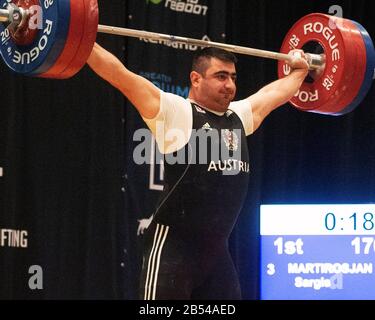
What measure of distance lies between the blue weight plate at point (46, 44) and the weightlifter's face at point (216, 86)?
0.81 metres

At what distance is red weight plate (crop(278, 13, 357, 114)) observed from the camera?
513cm

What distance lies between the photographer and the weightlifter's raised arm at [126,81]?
423cm

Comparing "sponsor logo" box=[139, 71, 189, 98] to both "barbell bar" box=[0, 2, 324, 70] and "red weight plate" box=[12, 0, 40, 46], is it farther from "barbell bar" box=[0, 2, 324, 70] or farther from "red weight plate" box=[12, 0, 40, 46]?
"red weight plate" box=[12, 0, 40, 46]

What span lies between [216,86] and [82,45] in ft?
2.54

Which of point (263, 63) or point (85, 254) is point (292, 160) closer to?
point (263, 63)

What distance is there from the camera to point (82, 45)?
13.7 ft

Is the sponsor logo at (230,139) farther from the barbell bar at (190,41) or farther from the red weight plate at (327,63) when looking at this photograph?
the red weight plate at (327,63)

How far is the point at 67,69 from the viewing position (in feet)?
14.0

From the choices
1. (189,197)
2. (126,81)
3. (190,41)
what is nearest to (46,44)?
(126,81)

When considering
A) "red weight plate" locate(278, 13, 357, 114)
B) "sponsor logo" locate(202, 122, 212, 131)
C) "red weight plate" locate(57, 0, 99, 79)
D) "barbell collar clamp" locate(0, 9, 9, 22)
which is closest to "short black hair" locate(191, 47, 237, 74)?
"sponsor logo" locate(202, 122, 212, 131)

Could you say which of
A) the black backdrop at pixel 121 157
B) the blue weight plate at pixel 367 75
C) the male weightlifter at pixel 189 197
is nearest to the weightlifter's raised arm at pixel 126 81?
the male weightlifter at pixel 189 197

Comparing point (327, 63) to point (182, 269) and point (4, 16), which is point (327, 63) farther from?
point (4, 16)

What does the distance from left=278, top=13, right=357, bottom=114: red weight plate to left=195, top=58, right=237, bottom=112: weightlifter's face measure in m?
0.83
